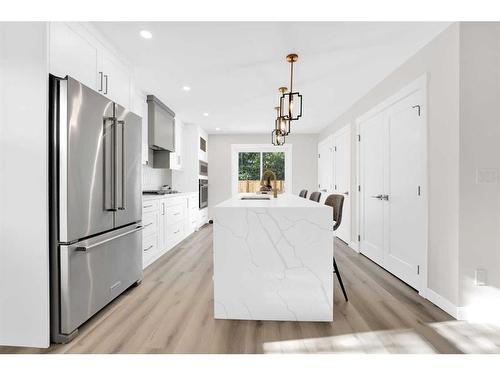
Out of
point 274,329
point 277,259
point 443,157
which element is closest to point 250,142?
point 443,157

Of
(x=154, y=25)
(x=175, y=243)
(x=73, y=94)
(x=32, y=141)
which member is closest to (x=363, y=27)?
(x=154, y=25)

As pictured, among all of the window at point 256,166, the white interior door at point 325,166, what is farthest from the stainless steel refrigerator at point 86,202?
the window at point 256,166

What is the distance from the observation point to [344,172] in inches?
195

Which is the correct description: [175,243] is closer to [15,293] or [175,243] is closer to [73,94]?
[15,293]

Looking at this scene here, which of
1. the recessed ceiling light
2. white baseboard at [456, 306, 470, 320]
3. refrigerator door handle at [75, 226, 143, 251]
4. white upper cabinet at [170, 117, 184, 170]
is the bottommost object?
white baseboard at [456, 306, 470, 320]

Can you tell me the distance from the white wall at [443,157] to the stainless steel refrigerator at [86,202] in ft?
8.95

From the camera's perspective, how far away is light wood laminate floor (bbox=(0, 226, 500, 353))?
69.2 inches

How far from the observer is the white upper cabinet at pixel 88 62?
194 centimetres

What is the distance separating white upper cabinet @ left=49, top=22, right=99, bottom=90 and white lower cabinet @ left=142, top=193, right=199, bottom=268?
1.55 m

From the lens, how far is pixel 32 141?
1.75 meters

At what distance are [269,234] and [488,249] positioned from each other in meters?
1.67

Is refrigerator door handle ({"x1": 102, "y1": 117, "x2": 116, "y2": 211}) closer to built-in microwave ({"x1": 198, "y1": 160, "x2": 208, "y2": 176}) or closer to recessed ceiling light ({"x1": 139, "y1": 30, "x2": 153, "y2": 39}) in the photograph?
recessed ceiling light ({"x1": 139, "y1": 30, "x2": 153, "y2": 39})

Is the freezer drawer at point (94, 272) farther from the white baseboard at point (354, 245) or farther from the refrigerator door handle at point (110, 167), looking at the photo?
the white baseboard at point (354, 245)

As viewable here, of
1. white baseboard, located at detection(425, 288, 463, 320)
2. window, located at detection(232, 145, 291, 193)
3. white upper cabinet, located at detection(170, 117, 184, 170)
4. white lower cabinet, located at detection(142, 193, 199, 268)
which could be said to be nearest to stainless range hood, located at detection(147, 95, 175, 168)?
white upper cabinet, located at detection(170, 117, 184, 170)
